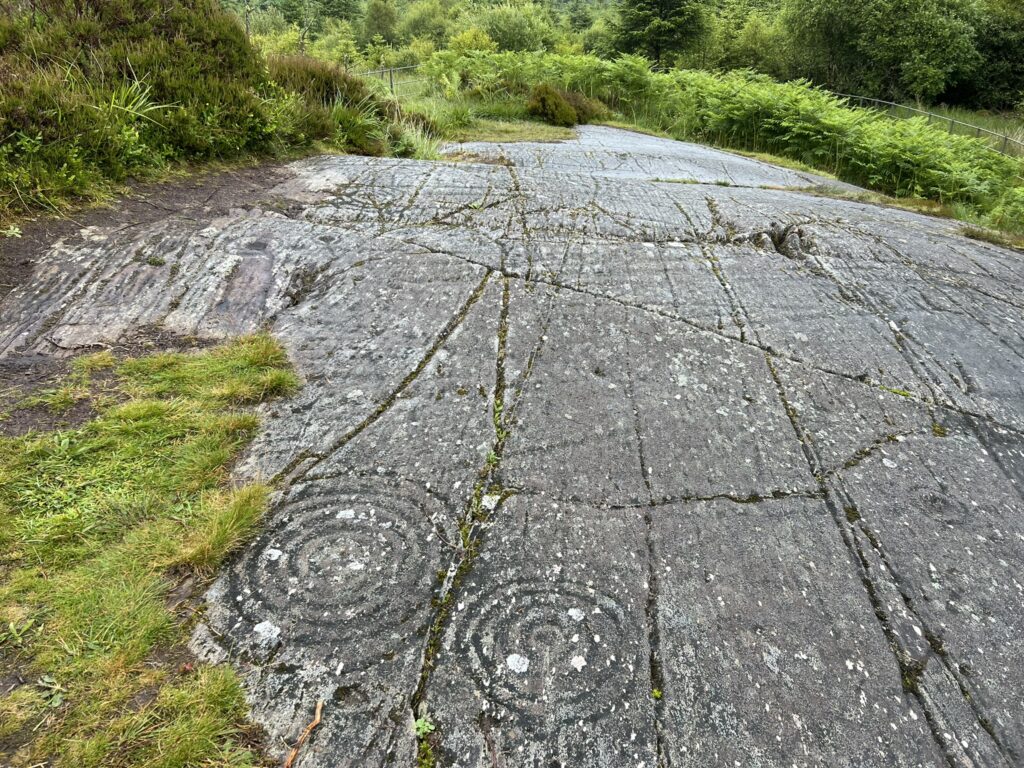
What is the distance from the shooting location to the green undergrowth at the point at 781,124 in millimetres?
7352

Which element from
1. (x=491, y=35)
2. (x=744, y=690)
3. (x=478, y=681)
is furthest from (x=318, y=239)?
(x=491, y=35)

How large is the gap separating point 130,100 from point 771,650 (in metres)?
5.12

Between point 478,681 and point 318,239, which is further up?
point 318,239

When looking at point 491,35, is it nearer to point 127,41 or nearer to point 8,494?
point 127,41

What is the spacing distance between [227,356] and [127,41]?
11.3 feet

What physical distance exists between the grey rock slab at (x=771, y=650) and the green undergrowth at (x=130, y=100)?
4077mm

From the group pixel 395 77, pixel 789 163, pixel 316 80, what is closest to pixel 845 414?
pixel 316 80

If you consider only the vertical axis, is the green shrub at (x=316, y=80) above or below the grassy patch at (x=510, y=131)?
above

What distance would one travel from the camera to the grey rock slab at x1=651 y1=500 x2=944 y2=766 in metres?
1.46

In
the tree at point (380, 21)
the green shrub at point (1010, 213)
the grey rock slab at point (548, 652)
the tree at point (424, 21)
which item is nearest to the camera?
the grey rock slab at point (548, 652)

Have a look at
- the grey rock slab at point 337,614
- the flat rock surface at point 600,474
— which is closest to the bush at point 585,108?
the flat rock surface at point 600,474

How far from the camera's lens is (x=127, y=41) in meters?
4.45

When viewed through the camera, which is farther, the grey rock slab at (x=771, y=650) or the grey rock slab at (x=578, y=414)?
the grey rock slab at (x=578, y=414)

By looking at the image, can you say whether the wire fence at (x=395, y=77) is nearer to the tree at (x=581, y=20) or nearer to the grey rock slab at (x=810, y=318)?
the grey rock slab at (x=810, y=318)
